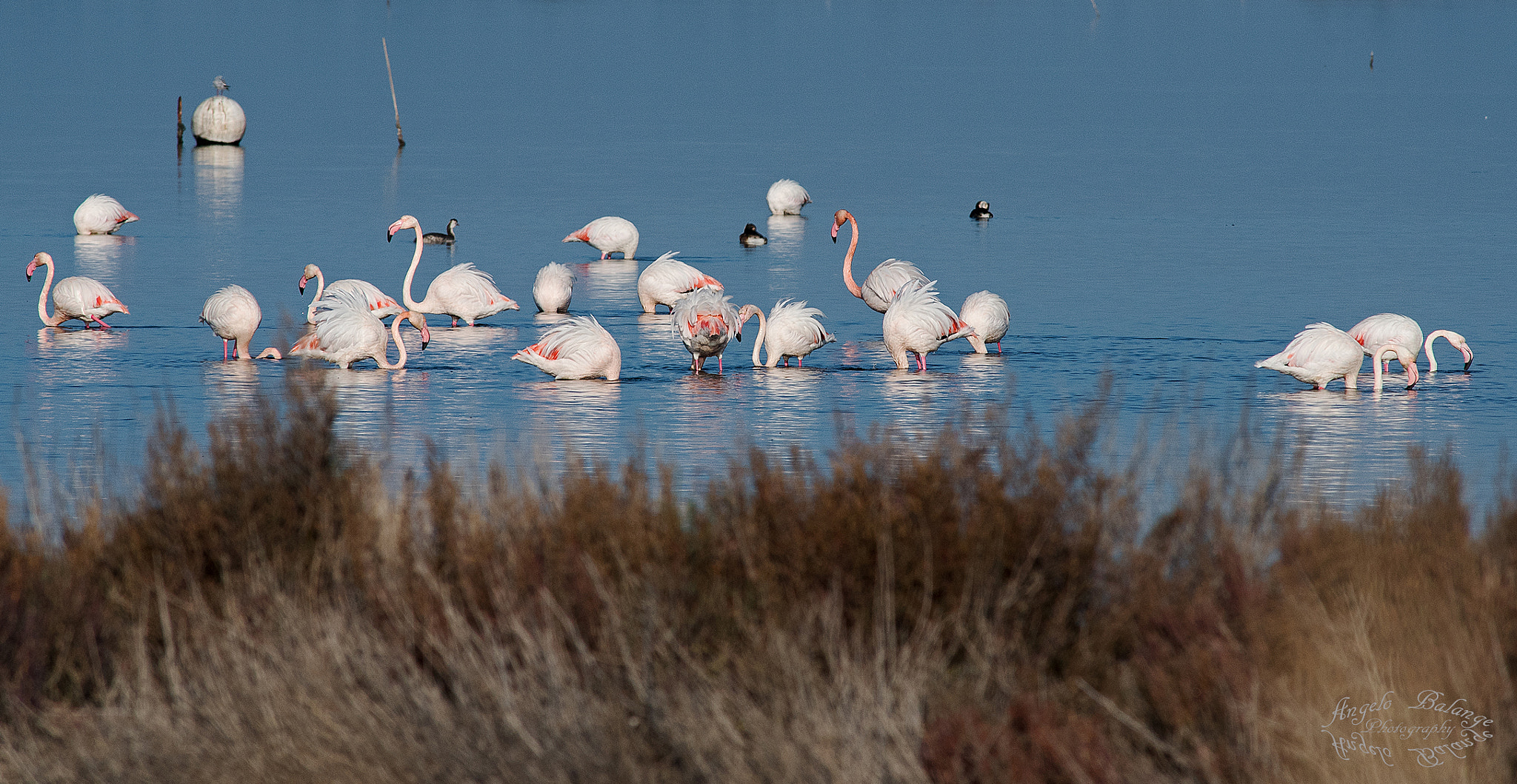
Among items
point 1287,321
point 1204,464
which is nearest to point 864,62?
point 1287,321

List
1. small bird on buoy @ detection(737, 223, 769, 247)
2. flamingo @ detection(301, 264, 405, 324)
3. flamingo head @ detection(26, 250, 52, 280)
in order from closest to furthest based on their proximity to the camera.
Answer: flamingo @ detection(301, 264, 405, 324) → flamingo head @ detection(26, 250, 52, 280) → small bird on buoy @ detection(737, 223, 769, 247)

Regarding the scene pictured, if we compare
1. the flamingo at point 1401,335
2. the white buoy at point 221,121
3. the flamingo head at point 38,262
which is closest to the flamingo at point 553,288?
the flamingo head at point 38,262

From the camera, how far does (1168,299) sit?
14.9m

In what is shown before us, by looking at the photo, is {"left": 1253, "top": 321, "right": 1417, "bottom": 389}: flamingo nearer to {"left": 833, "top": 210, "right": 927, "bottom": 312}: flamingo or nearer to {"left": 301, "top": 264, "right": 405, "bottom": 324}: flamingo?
{"left": 833, "top": 210, "right": 927, "bottom": 312}: flamingo

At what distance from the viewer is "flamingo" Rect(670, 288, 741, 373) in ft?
39.7

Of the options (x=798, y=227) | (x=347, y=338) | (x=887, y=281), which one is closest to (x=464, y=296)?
(x=347, y=338)

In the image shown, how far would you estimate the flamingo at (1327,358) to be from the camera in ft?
37.2

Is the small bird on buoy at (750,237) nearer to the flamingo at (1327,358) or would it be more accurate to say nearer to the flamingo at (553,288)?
the flamingo at (553,288)

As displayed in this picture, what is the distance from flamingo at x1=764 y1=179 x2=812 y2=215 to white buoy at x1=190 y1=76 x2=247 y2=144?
44.8 ft

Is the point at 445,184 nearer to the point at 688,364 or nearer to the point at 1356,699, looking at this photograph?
the point at 688,364

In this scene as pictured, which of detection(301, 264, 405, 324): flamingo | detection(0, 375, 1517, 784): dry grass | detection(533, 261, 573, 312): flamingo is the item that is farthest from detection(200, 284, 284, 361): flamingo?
detection(0, 375, 1517, 784): dry grass

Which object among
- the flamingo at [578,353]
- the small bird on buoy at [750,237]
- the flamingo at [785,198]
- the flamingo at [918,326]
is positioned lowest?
the flamingo at [578,353]

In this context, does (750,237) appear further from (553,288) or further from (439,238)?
(553,288)

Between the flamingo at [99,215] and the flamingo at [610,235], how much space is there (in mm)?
5462
